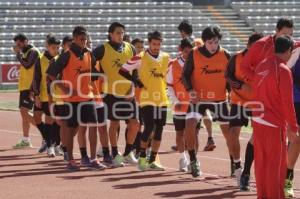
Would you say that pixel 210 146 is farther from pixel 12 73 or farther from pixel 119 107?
pixel 12 73

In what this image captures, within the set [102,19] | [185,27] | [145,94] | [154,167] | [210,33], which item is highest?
[102,19]

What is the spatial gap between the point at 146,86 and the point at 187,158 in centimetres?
120

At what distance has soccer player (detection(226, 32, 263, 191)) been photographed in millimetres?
9523

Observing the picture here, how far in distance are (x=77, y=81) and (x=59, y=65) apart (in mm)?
345

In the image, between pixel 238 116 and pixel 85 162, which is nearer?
pixel 238 116

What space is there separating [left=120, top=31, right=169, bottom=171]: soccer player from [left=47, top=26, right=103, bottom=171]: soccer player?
592 millimetres

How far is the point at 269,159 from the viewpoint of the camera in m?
7.87

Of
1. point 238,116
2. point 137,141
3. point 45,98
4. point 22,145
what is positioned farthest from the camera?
point 22,145

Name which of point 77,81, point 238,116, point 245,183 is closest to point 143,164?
point 77,81

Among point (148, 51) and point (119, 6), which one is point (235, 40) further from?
point (148, 51)

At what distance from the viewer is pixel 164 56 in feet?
38.9

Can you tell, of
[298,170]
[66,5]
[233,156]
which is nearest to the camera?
[233,156]

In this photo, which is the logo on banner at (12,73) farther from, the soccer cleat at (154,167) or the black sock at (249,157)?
Answer: the black sock at (249,157)

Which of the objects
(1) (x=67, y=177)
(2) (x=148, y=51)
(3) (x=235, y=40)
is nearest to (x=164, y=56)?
(2) (x=148, y=51)
